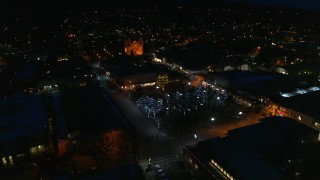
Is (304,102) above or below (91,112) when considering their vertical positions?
below

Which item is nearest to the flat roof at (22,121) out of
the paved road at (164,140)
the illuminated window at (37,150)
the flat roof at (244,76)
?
the illuminated window at (37,150)

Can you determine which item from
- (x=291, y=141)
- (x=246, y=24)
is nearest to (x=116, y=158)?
(x=291, y=141)

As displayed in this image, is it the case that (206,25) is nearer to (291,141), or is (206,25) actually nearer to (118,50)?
(118,50)

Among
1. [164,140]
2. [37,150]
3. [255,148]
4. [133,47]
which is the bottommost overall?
[164,140]

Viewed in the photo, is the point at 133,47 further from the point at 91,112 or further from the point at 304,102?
the point at 304,102

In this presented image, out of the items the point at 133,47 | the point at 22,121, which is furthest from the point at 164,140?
the point at 133,47

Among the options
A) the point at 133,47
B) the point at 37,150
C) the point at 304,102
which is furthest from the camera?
the point at 133,47

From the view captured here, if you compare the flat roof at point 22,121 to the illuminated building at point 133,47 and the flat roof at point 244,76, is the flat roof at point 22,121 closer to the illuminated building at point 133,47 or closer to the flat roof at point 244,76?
the flat roof at point 244,76

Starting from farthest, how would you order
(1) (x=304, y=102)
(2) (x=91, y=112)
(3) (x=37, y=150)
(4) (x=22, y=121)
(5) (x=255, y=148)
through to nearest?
(1) (x=304, y=102), (2) (x=91, y=112), (4) (x=22, y=121), (3) (x=37, y=150), (5) (x=255, y=148)

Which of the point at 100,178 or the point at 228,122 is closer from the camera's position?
the point at 100,178

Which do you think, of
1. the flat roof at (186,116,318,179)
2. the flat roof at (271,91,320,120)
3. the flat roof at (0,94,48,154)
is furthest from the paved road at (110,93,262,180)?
the flat roof at (0,94,48,154)

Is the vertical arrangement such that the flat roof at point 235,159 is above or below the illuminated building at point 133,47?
below
